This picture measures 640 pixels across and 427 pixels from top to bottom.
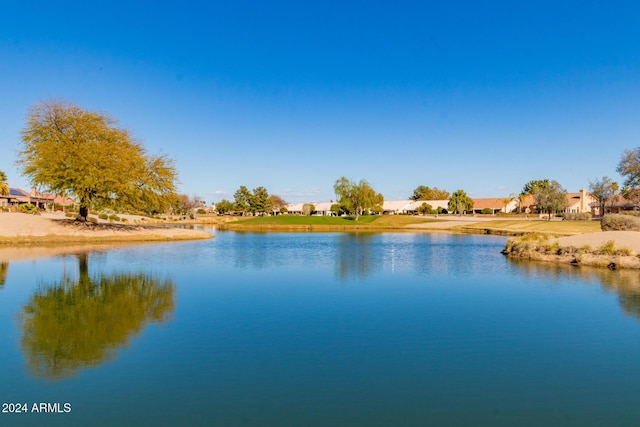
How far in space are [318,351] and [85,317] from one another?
9558 millimetres

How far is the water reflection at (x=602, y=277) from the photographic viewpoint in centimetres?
2005

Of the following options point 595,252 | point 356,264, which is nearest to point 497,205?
point 595,252

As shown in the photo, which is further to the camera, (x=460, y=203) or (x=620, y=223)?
(x=460, y=203)

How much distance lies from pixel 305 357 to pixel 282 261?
79.0 ft

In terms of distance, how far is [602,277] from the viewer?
27250 mm

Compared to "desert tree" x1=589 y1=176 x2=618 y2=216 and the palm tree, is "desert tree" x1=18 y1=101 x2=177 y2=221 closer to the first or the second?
the palm tree

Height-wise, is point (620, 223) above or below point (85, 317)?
above

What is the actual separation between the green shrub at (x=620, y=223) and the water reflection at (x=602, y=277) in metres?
14.0

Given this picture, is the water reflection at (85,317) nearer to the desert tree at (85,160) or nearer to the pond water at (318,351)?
the pond water at (318,351)

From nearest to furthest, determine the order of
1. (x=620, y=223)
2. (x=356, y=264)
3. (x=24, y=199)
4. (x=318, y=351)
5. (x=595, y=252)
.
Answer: (x=318, y=351) → (x=595, y=252) → (x=356, y=264) → (x=620, y=223) → (x=24, y=199)

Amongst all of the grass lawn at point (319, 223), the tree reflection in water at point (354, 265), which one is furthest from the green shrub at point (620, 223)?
the grass lawn at point (319, 223)

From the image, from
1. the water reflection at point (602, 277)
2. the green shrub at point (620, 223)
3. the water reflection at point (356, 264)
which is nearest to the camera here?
the water reflection at point (602, 277)

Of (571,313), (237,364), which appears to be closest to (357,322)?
(237,364)

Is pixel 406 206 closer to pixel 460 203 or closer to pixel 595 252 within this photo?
pixel 460 203
